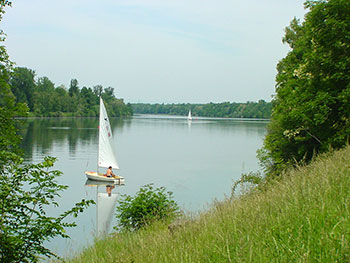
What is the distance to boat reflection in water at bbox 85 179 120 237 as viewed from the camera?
65.6ft

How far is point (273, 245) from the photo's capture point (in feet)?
10.8

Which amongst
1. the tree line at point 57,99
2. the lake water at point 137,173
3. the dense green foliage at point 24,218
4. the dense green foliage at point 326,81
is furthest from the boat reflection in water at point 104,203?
the tree line at point 57,99

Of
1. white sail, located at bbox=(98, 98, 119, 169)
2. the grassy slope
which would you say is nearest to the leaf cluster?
the grassy slope

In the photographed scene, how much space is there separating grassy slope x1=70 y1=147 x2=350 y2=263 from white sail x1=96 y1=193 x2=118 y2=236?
45.0 feet

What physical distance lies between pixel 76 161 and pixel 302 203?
3748cm

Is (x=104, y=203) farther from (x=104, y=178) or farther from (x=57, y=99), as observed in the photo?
(x=57, y=99)

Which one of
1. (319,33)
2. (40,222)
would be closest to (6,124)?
(40,222)

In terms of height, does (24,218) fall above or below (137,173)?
above

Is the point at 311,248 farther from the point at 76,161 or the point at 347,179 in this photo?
the point at 76,161

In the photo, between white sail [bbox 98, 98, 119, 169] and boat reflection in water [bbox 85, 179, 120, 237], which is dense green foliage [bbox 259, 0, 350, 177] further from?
white sail [bbox 98, 98, 119, 169]

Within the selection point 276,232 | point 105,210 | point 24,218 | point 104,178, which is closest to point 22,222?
point 24,218

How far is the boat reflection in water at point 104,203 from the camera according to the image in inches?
787

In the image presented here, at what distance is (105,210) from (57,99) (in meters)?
123

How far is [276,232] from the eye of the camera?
3.60 metres
